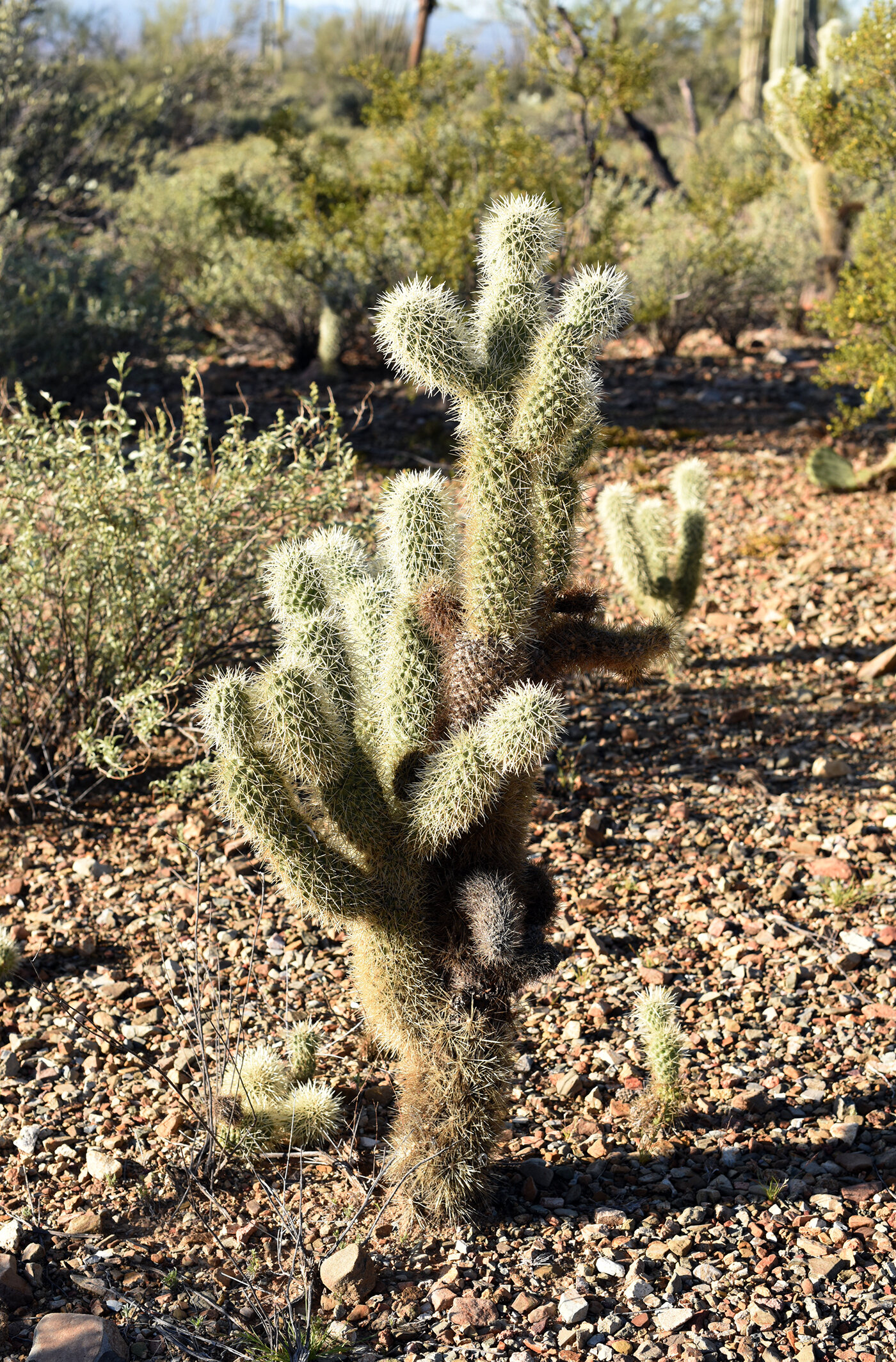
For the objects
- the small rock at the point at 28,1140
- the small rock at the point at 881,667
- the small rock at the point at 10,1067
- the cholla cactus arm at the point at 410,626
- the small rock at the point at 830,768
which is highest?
the cholla cactus arm at the point at 410,626

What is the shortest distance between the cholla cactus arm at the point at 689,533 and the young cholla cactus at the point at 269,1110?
9.88 ft

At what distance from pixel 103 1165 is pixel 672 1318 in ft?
4.36

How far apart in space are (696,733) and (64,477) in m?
Result: 2.70

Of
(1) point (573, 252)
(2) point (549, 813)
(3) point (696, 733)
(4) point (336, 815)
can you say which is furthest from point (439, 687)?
(1) point (573, 252)

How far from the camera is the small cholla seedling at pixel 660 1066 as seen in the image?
2797 millimetres

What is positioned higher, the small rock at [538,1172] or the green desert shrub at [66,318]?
the green desert shrub at [66,318]

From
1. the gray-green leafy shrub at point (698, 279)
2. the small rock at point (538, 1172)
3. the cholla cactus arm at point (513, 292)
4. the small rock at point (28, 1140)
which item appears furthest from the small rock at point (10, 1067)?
the gray-green leafy shrub at point (698, 279)

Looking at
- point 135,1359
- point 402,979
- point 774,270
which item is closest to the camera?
point 135,1359

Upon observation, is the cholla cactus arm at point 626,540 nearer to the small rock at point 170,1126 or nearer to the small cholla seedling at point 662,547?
the small cholla seedling at point 662,547

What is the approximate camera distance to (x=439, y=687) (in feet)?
8.30

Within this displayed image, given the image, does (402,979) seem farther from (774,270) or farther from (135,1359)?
(774,270)

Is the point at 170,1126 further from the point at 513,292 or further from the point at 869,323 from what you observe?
the point at 869,323

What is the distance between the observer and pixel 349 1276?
7.82 ft

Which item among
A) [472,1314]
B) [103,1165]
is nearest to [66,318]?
[103,1165]
